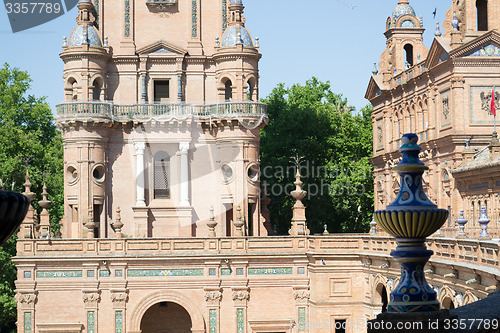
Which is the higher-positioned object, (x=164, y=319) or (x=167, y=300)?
(x=167, y=300)

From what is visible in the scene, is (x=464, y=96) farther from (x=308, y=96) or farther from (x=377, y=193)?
(x=308, y=96)

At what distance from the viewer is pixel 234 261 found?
4362 centimetres

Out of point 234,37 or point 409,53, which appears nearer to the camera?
point 234,37

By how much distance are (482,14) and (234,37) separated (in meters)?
13.0

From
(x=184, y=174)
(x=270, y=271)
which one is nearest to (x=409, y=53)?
(x=184, y=174)

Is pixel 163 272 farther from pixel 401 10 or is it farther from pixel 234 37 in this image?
pixel 401 10

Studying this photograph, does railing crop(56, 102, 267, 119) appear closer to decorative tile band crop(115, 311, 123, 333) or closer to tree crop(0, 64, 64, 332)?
decorative tile band crop(115, 311, 123, 333)

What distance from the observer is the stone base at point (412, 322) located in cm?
952

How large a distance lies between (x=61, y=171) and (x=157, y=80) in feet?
77.2

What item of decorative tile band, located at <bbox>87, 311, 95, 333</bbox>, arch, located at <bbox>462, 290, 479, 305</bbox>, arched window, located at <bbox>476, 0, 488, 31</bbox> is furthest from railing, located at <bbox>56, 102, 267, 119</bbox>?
arch, located at <bbox>462, 290, 479, 305</bbox>

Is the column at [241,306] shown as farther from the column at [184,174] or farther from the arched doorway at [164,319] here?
the column at [184,174]

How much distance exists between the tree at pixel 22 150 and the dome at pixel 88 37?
50.6 ft

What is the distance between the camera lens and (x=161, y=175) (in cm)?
4959

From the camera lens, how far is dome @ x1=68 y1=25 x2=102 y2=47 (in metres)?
48.2
